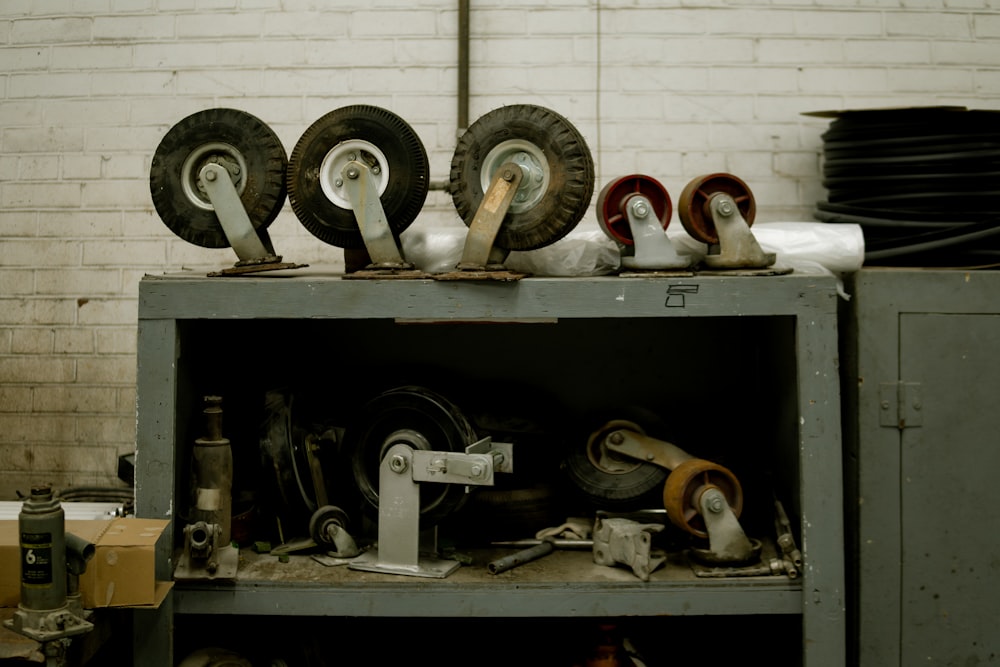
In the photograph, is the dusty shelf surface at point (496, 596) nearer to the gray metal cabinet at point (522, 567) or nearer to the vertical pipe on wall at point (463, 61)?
the gray metal cabinet at point (522, 567)

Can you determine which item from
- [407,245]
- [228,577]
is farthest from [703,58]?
[228,577]

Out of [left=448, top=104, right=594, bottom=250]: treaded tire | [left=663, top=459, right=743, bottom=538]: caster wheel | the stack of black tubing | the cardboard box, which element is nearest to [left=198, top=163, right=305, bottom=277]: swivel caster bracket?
[left=448, top=104, right=594, bottom=250]: treaded tire

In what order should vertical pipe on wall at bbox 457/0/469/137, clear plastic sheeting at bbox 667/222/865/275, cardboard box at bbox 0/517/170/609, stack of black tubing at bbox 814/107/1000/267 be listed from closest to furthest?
1. cardboard box at bbox 0/517/170/609
2. clear plastic sheeting at bbox 667/222/865/275
3. stack of black tubing at bbox 814/107/1000/267
4. vertical pipe on wall at bbox 457/0/469/137

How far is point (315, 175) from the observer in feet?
5.66

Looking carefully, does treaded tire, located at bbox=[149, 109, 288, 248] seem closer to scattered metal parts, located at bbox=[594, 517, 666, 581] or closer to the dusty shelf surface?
the dusty shelf surface

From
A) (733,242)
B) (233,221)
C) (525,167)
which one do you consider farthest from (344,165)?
(733,242)

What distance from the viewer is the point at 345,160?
1.73m

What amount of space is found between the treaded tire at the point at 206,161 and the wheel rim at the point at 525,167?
1.46 feet

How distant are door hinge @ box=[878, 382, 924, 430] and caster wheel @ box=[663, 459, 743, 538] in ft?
1.13

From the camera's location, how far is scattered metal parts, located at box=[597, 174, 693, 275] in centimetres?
172

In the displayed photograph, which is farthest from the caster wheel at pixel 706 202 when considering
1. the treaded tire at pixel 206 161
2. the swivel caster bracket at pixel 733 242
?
the treaded tire at pixel 206 161

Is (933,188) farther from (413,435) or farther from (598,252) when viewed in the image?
(413,435)

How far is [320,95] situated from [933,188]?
1.72 metres

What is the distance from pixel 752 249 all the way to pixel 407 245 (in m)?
0.75
